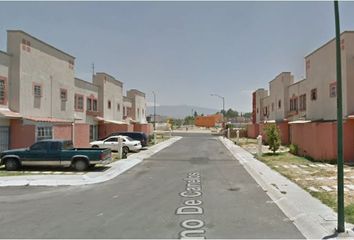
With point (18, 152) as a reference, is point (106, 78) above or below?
above

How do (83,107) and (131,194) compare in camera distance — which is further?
(83,107)

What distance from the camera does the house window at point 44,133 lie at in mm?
22475

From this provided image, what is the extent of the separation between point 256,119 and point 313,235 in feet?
177

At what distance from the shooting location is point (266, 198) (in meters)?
10.8

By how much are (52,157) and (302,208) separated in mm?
12359

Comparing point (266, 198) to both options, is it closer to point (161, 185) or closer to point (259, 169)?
point (161, 185)

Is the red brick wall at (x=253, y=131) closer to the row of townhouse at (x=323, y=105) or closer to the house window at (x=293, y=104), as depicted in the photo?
the house window at (x=293, y=104)

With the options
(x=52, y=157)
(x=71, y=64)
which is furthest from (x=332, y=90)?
(x=71, y=64)

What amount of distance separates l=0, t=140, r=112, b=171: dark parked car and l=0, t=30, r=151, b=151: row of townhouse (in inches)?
129

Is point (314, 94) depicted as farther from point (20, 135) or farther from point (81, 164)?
→ point (20, 135)

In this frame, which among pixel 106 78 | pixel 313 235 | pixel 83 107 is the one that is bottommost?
pixel 313 235

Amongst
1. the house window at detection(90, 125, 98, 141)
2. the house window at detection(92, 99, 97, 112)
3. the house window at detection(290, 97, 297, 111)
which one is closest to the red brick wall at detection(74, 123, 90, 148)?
the house window at detection(90, 125, 98, 141)

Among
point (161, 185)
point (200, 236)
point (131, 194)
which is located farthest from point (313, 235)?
point (161, 185)

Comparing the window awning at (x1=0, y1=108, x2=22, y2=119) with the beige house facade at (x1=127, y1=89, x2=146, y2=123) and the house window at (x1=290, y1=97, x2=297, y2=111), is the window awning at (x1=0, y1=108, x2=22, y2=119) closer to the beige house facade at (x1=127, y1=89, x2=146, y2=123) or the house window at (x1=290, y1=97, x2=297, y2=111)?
the house window at (x1=290, y1=97, x2=297, y2=111)
